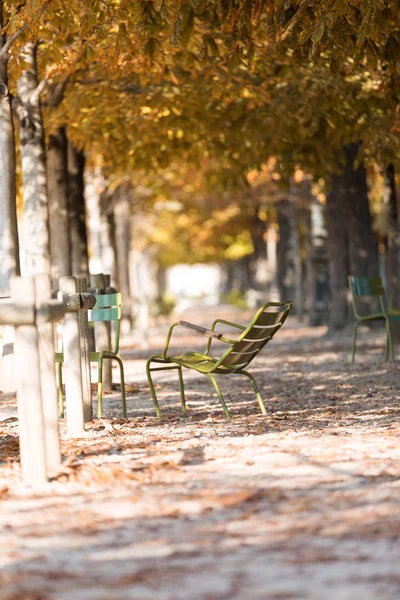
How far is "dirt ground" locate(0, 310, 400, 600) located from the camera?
4422 mm

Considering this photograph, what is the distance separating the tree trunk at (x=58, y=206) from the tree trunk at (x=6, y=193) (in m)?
4.39

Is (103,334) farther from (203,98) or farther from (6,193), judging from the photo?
(203,98)

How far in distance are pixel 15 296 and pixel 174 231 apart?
4341 centimetres

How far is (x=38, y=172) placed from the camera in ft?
43.2

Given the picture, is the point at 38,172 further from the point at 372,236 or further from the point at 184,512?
the point at 372,236

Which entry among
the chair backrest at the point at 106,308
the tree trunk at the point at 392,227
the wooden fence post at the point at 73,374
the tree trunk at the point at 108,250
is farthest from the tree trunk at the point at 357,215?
the wooden fence post at the point at 73,374

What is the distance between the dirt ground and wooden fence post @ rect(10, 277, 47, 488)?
7.9 inches

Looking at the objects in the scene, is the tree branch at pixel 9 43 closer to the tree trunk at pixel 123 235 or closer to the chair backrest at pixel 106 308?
the chair backrest at pixel 106 308

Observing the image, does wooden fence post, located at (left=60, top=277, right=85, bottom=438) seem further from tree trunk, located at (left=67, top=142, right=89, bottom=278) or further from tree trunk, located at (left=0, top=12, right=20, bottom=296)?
tree trunk, located at (left=67, top=142, right=89, bottom=278)

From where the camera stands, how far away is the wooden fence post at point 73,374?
817 cm

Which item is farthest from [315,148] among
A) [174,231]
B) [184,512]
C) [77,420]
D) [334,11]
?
[174,231]

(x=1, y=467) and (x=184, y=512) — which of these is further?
(x=1, y=467)

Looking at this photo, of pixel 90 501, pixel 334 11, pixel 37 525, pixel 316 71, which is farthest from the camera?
pixel 316 71

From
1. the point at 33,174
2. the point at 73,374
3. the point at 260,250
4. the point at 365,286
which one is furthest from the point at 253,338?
the point at 260,250
